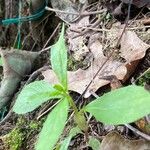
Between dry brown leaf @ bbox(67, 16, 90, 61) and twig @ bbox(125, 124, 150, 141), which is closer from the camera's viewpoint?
twig @ bbox(125, 124, 150, 141)

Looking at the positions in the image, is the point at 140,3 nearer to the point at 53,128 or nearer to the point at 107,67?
the point at 107,67

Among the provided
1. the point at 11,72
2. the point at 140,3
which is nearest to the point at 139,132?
the point at 140,3

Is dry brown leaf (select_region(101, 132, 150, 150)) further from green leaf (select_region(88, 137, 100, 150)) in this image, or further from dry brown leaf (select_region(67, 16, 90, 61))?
dry brown leaf (select_region(67, 16, 90, 61))

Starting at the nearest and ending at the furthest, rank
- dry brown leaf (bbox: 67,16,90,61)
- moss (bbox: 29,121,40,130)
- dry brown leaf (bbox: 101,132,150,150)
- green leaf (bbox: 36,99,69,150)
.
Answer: green leaf (bbox: 36,99,69,150)
dry brown leaf (bbox: 101,132,150,150)
moss (bbox: 29,121,40,130)
dry brown leaf (bbox: 67,16,90,61)

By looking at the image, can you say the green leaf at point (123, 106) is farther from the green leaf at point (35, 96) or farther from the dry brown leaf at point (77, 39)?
the dry brown leaf at point (77, 39)

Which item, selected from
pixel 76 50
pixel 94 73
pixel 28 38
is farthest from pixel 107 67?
pixel 28 38

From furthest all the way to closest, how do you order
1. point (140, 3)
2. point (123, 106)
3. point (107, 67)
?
point (140, 3) → point (107, 67) → point (123, 106)

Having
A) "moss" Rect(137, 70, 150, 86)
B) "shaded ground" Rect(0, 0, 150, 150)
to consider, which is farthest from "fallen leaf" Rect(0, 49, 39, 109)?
"moss" Rect(137, 70, 150, 86)

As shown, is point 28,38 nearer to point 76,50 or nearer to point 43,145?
point 76,50
